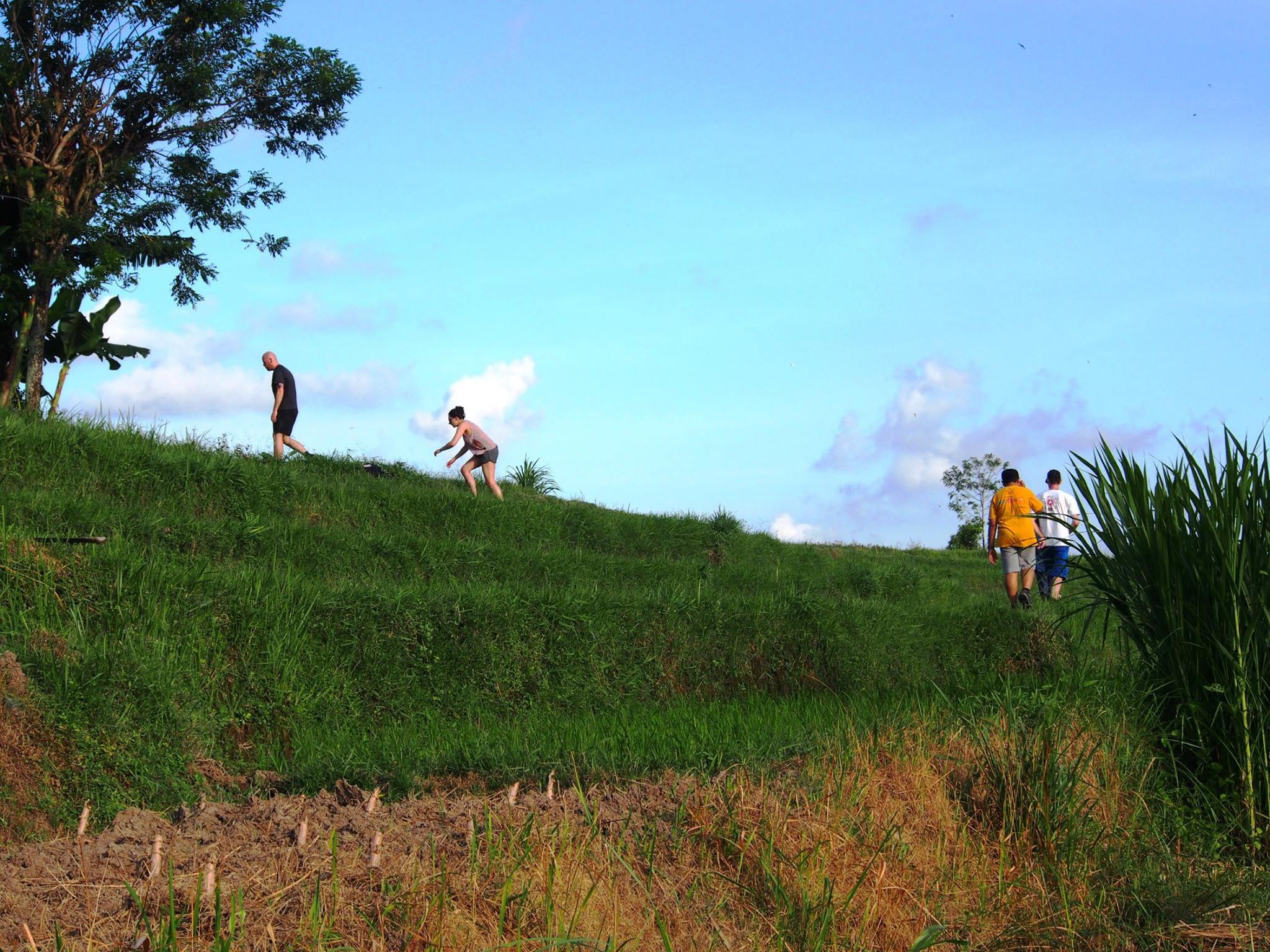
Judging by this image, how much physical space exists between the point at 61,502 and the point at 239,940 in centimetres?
772

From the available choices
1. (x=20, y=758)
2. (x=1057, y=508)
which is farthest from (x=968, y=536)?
(x=20, y=758)

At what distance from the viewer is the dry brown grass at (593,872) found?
13.9 ft

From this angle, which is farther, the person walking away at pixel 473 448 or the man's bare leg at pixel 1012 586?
the person walking away at pixel 473 448

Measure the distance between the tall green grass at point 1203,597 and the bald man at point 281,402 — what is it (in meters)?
13.2

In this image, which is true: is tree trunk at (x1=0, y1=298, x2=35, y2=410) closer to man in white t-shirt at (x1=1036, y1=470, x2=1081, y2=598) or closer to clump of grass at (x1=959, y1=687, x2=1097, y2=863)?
man in white t-shirt at (x1=1036, y1=470, x2=1081, y2=598)

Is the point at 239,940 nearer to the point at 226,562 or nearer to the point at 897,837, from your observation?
the point at 897,837

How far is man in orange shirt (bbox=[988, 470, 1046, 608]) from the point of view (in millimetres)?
14031

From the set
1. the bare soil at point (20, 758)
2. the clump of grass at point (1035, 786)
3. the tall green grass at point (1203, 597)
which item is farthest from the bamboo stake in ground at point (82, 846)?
the tall green grass at point (1203, 597)

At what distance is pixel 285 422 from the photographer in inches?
678

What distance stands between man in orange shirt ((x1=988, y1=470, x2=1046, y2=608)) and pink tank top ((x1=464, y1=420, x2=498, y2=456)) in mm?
8071

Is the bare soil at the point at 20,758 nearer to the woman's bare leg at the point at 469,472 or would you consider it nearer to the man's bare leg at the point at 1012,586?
the woman's bare leg at the point at 469,472

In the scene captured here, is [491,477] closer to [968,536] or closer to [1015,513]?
[1015,513]

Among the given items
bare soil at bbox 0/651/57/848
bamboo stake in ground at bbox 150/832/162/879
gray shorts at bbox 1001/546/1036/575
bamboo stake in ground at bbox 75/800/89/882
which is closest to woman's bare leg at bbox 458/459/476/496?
gray shorts at bbox 1001/546/1036/575

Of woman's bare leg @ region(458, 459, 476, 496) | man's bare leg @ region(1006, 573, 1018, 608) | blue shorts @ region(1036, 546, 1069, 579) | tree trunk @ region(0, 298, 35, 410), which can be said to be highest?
tree trunk @ region(0, 298, 35, 410)
